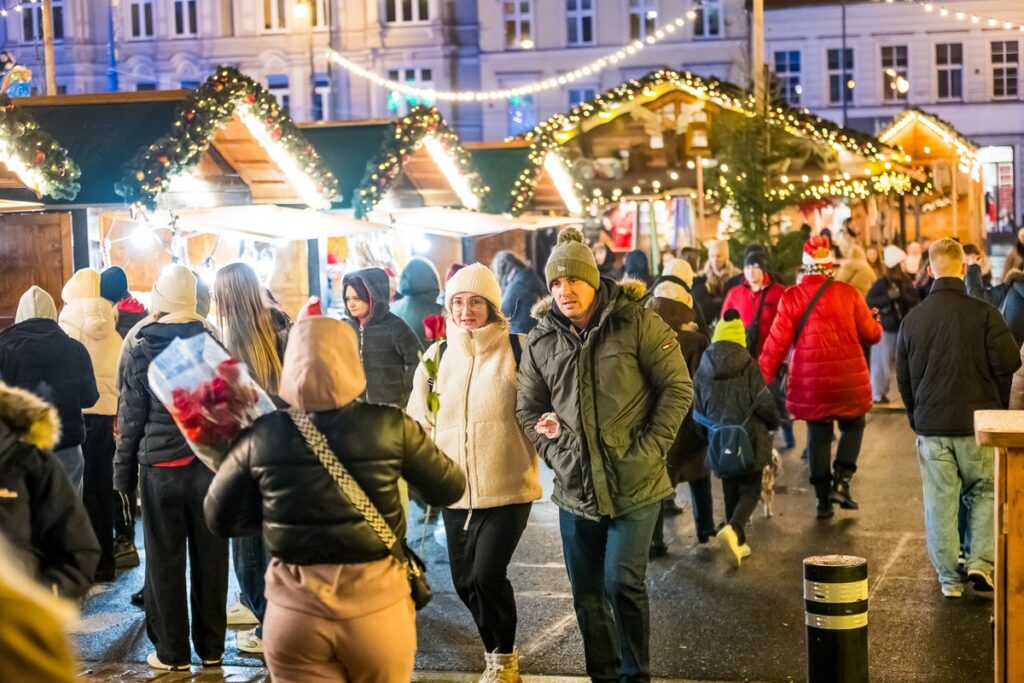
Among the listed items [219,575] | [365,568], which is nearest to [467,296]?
[219,575]

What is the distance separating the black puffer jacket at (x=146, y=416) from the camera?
7.30 m

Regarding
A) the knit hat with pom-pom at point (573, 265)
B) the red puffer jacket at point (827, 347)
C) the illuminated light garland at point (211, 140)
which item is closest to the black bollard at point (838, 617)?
the knit hat with pom-pom at point (573, 265)

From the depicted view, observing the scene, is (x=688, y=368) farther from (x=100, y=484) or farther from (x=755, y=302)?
(x=100, y=484)

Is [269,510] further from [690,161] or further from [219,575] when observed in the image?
[690,161]

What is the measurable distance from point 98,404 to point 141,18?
49.6 metres

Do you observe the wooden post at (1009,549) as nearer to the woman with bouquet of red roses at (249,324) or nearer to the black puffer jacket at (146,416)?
the woman with bouquet of red roses at (249,324)

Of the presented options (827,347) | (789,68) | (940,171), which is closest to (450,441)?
(827,347)

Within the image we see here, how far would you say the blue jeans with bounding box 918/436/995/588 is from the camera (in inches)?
332

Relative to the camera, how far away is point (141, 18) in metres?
56.4

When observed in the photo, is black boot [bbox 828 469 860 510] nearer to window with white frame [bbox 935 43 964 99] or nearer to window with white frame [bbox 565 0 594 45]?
window with white frame [bbox 565 0 594 45]

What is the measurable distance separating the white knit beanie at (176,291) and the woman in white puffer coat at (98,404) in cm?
244

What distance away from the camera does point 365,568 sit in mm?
4836

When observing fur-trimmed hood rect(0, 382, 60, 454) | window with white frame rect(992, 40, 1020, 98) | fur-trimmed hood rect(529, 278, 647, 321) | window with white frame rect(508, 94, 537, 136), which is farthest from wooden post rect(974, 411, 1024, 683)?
window with white frame rect(992, 40, 1020, 98)

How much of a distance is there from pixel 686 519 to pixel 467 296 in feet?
15.6
